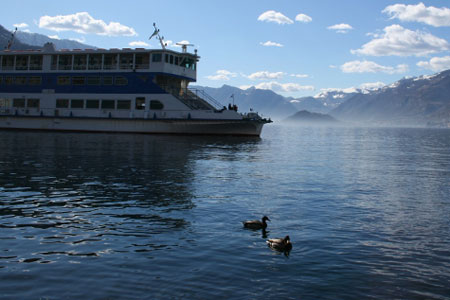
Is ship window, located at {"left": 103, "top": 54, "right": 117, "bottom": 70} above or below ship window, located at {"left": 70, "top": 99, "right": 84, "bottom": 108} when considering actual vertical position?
above

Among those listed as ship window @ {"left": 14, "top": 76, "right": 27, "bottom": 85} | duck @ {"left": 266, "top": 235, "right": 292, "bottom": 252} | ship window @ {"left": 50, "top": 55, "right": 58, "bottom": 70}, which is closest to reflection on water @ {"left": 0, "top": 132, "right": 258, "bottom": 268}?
duck @ {"left": 266, "top": 235, "right": 292, "bottom": 252}

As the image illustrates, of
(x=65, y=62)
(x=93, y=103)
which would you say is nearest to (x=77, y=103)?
(x=93, y=103)

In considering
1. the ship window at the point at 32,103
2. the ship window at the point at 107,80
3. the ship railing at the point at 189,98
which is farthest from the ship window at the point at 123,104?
the ship window at the point at 32,103

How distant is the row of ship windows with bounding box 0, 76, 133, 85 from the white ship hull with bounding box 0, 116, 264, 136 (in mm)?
5452

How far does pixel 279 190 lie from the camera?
2183 centimetres

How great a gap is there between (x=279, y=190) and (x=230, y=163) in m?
10.9

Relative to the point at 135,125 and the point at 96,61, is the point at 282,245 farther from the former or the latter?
the point at 96,61

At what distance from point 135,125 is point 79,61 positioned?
14337 millimetres

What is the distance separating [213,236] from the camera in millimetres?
13281

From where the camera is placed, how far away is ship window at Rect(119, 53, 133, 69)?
209 feet

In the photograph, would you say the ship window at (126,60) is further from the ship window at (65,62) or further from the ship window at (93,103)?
the ship window at (65,62)

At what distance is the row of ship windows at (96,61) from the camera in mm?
62938

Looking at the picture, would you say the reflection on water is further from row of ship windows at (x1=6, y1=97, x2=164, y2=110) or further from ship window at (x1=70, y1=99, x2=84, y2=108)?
ship window at (x1=70, y1=99, x2=84, y2=108)

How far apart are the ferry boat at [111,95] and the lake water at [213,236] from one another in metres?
34.6
